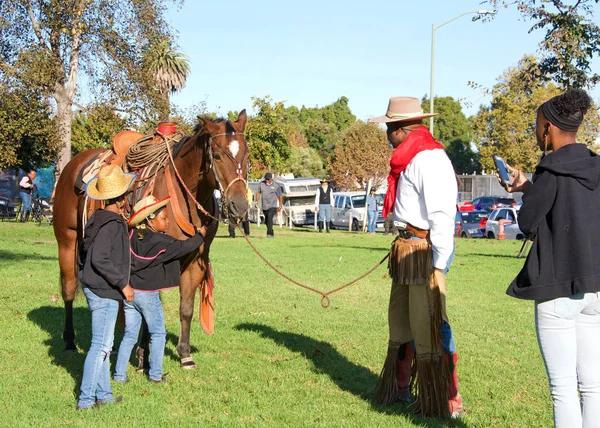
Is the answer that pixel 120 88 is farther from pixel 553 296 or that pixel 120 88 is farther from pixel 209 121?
pixel 553 296

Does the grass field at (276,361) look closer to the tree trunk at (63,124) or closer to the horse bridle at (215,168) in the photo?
the horse bridle at (215,168)

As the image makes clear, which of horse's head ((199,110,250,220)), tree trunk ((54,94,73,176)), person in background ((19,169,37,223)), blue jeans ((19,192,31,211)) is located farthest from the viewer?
blue jeans ((19,192,31,211))

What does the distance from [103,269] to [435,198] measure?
2591 millimetres

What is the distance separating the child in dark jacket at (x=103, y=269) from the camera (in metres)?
5.68

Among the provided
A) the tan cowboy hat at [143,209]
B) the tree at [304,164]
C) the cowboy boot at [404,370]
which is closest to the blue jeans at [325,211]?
the tan cowboy hat at [143,209]

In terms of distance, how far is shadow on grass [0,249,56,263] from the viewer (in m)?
15.8

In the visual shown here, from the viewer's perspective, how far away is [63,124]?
23.0m

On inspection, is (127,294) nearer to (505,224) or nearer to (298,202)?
(505,224)

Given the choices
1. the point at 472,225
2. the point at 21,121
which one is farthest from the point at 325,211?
the point at 21,121

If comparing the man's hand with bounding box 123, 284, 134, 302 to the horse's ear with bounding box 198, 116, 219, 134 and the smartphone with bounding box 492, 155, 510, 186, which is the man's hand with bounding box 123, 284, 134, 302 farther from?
the smartphone with bounding box 492, 155, 510, 186

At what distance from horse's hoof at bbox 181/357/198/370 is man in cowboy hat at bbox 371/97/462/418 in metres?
2.16

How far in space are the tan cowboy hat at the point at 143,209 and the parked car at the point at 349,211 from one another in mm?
29640

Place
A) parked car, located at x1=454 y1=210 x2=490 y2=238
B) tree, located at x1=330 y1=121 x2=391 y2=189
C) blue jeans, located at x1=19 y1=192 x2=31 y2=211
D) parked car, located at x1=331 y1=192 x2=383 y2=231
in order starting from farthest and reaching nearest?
tree, located at x1=330 y1=121 x2=391 y2=189 → parked car, located at x1=331 y1=192 x2=383 y2=231 → blue jeans, located at x1=19 y1=192 x2=31 y2=211 → parked car, located at x1=454 y1=210 x2=490 y2=238

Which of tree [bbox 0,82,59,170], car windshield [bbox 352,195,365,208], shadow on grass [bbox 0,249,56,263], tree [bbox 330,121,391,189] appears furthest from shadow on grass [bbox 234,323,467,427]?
tree [bbox 330,121,391,189]
